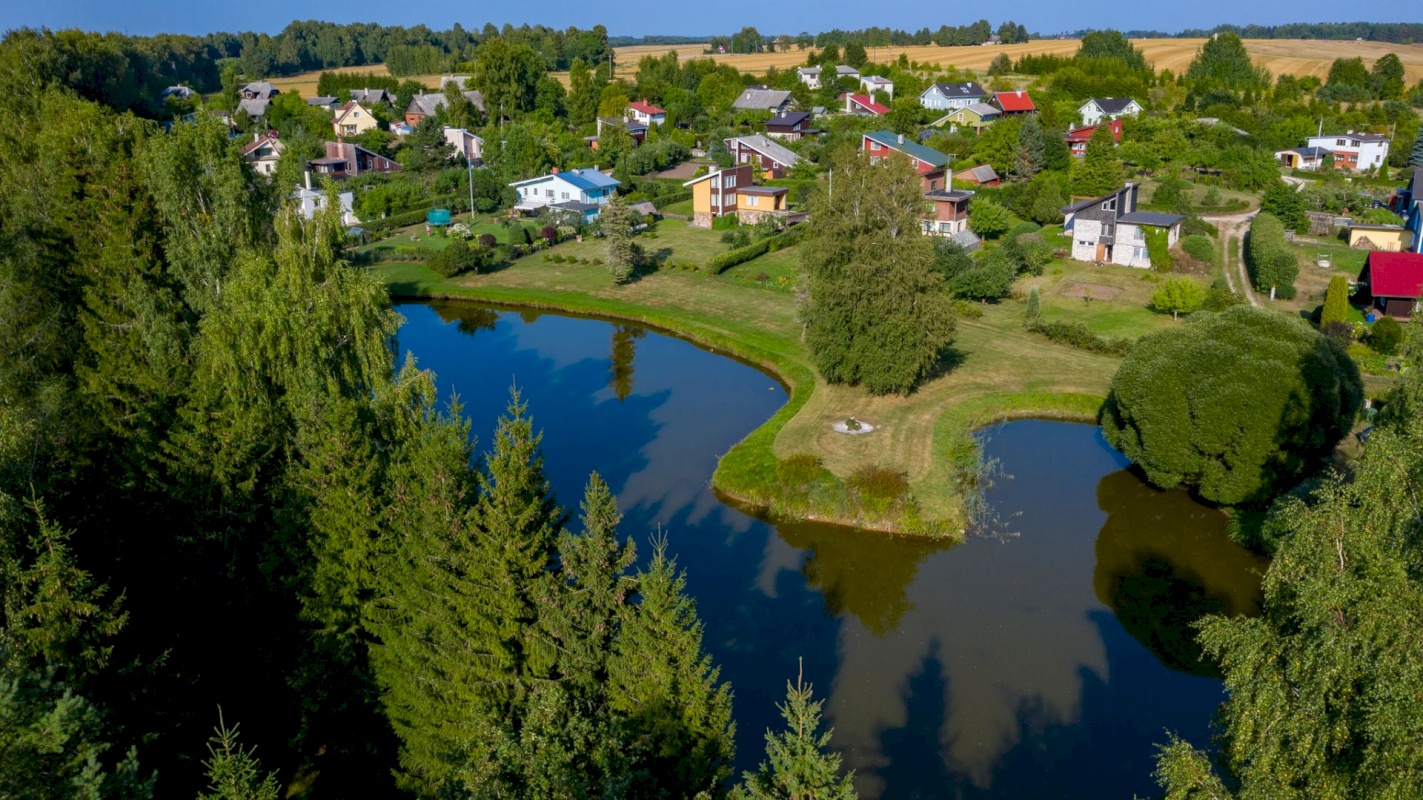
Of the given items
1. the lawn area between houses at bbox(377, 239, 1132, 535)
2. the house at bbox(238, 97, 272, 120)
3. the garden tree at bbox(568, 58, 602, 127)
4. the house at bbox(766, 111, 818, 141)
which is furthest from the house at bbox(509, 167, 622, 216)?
the house at bbox(238, 97, 272, 120)

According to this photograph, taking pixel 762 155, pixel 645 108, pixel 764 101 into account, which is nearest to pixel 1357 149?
pixel 762 155

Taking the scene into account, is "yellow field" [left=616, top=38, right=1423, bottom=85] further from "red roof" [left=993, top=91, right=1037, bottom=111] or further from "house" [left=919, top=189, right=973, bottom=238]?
"house" [left=919, top=189, right=973, bottom=238]

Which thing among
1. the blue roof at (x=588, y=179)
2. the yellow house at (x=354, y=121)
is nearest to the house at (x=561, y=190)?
the blue roof at (x=588, y=179)

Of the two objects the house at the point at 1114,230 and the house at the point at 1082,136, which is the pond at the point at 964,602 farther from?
the house at the point at 1082,136

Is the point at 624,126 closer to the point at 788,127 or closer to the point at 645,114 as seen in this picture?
the point at 645,114

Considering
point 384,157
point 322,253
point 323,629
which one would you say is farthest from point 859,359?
point 384,157

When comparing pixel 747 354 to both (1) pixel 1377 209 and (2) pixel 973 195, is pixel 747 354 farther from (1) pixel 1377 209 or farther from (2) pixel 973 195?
(1) pixel 1377 209
